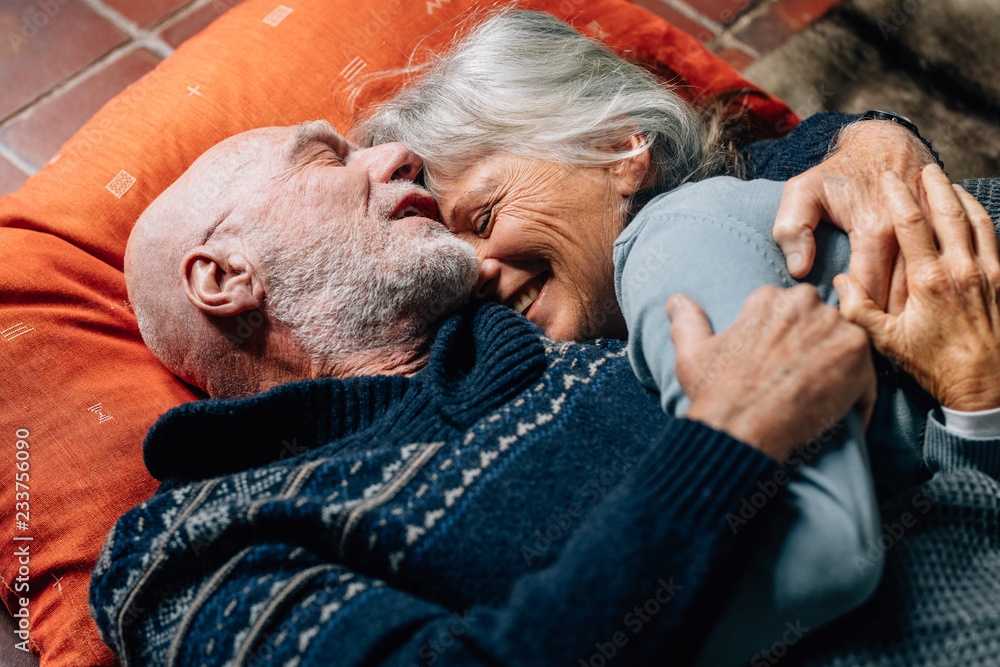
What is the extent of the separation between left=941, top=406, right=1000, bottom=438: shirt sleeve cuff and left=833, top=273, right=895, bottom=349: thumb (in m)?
0.15

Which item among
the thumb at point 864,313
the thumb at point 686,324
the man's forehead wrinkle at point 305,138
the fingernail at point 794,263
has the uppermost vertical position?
the man's forehead wrinkle at point 305,138

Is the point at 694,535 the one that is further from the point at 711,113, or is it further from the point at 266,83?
the point at 266,83

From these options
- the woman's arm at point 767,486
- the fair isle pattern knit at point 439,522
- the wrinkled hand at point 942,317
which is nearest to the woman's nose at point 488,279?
the fair isle pattern knit at point 439,522

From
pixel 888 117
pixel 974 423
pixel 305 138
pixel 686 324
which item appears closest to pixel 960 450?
pixel 974 423

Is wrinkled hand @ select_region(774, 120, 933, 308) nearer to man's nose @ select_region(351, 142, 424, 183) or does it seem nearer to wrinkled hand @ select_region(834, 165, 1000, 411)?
wrinkled hand @ select_region(834, 165, 1000, 411)

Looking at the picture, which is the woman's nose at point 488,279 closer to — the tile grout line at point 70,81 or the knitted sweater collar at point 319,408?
the knitted sweater collar at point 319,408

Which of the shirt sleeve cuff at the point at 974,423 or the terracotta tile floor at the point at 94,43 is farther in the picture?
the terracotta tile floor at the point at 94,43

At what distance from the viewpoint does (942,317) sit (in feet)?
3.39

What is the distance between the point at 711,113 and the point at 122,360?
1.49m

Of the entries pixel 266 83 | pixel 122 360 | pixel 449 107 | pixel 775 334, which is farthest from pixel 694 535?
pixel 266 83

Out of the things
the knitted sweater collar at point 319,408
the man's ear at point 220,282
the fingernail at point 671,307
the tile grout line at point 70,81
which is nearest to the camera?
the fingernail at point 671,307

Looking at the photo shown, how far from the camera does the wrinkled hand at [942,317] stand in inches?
40.2

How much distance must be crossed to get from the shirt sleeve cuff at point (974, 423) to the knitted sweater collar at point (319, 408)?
629 millimetres

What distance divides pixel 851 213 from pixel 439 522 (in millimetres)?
813
